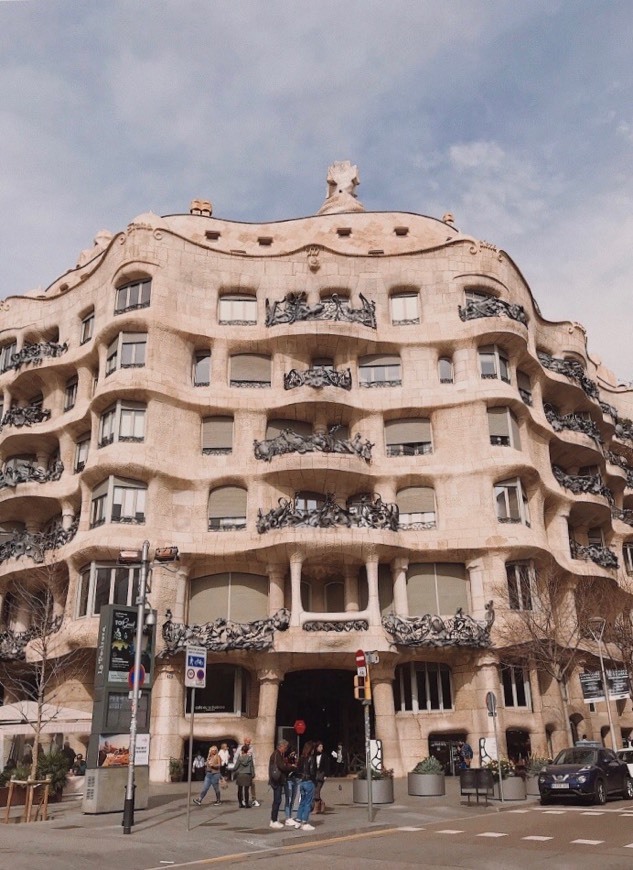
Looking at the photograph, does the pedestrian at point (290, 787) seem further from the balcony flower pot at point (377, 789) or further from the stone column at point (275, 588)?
the stone column at point (275, 588)

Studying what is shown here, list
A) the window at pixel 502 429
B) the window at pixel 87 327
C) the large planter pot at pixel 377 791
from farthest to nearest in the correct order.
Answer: the window at pixel 87 327 → the window at pixel 502 429 → the large planter pot at pixel 377 791

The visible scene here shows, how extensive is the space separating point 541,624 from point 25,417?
81.7 ft

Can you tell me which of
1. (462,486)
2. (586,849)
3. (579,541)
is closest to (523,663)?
(462,486)

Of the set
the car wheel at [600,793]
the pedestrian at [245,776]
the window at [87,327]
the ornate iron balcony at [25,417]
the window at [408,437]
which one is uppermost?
the window at [87,327]

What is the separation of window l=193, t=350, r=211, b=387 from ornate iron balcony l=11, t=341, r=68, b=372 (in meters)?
7.09

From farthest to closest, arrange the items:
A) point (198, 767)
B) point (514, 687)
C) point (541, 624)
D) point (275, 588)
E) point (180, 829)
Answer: point (275, 588)
point (514, 687)
point (541, 624)
point (198, 767)
point (180, 829)

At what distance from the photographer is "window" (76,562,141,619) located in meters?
31.8

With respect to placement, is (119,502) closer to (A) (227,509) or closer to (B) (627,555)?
(A) (227,509)

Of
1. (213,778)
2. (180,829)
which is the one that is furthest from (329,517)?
(180,829)

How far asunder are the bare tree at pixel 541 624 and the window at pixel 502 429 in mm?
5340

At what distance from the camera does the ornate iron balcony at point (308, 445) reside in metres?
34.4

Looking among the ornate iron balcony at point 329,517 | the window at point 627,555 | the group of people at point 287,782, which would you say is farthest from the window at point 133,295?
the window at point 627,555

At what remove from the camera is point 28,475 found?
37.2m

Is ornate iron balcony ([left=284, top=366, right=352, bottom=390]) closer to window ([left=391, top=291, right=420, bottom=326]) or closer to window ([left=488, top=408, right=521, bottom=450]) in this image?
window ([left=391, top=291, right=420, bottom=326])
